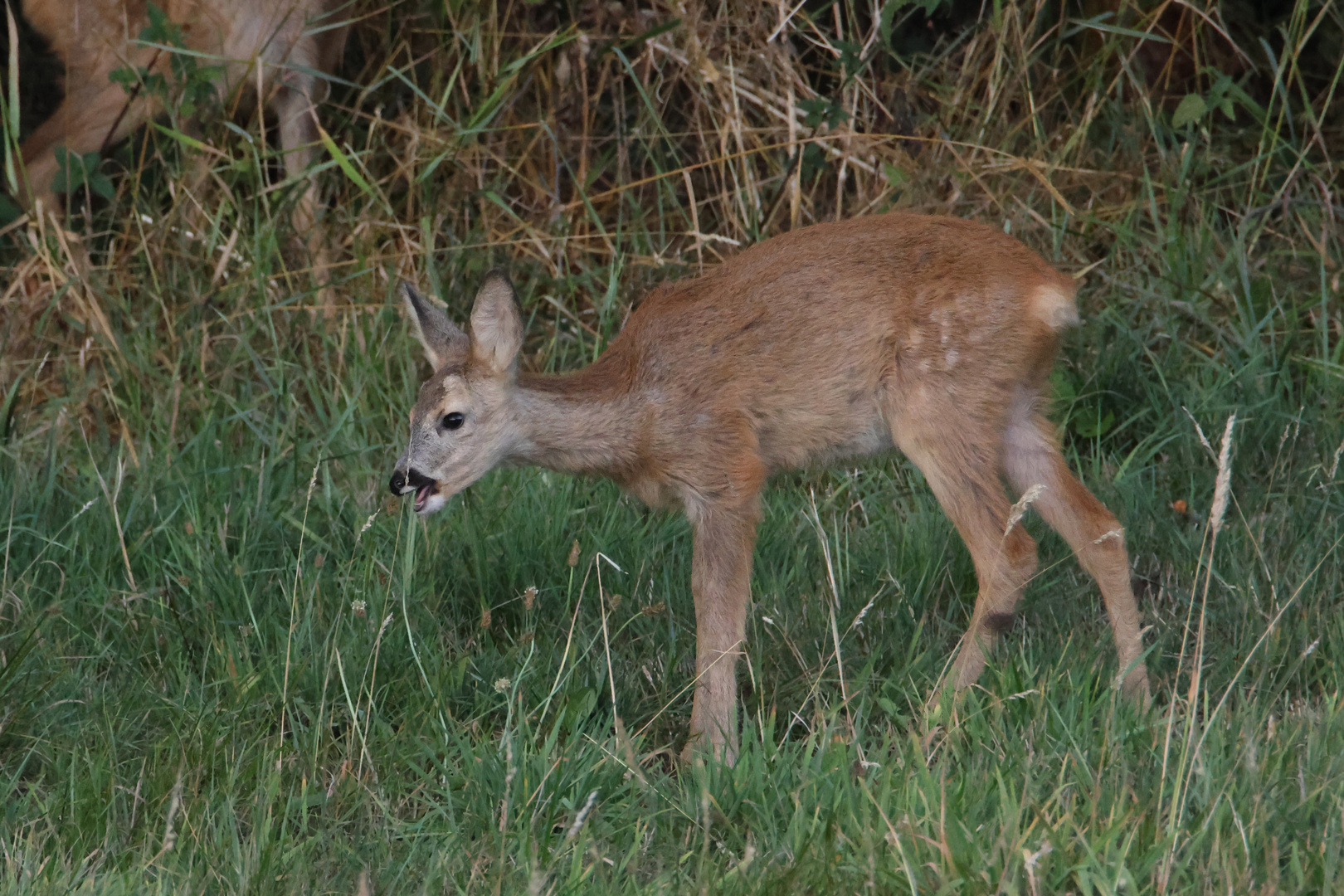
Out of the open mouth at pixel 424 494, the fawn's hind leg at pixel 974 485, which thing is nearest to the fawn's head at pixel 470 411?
the open mouth at pixel 424 494

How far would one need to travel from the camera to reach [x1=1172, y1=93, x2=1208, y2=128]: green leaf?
5.36m

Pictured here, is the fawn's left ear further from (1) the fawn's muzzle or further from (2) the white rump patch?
(2) the white rump patch

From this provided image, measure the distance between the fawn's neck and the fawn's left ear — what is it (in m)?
0.10

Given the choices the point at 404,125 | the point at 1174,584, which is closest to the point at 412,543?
the point at 1174,584

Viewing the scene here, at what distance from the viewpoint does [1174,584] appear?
13.9 ft

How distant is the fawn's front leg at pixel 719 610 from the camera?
140 inches

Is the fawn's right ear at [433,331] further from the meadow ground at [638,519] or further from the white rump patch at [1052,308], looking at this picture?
the white rump patch at [1052,308]

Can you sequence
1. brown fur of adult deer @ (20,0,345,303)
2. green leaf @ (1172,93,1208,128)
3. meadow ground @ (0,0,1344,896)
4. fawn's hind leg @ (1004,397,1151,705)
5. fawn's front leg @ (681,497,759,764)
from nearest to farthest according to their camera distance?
meadow ground @ (0,0,1344,896), fawn's front leg @ (681,497,759,764), fawn's hind leg @ (1004,397,1151,705), green leaf @ (1172,93,1208,128), brown fur of adult deer @ (20,0,345,303)

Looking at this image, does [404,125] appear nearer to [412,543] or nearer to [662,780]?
[412,543]

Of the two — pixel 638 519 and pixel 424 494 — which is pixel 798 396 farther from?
pixel 424 494

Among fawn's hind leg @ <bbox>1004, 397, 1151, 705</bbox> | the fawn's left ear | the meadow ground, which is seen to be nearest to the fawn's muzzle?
the meadow ground

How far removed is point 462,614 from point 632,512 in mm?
690

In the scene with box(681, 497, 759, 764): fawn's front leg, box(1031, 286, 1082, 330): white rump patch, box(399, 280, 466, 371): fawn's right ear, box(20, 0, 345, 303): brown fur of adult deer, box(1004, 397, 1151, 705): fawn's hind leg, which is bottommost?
box(1004, 397, 1151, 705): fawn's hind leg

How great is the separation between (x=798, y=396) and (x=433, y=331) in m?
0.96
